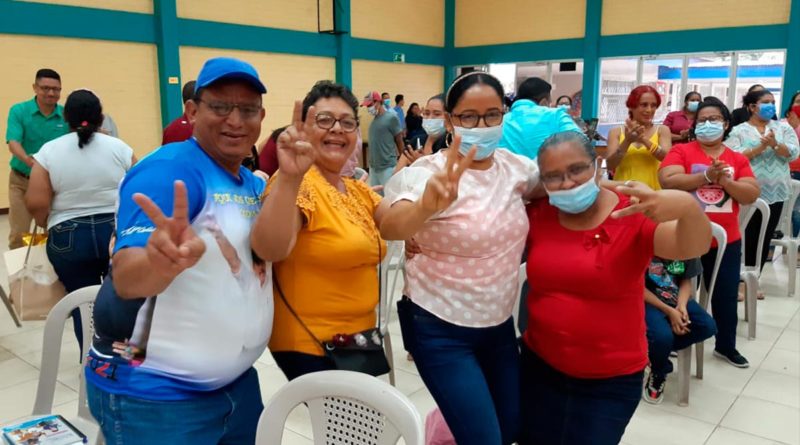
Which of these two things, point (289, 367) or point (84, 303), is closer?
point (289, 367)

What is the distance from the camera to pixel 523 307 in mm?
2697

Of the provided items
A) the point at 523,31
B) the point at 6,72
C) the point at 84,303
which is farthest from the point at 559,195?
the point at 523,31

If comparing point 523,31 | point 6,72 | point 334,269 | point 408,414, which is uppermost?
point 523,31

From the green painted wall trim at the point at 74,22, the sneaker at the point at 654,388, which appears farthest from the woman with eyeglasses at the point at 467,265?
the green painted wall trim at the point at 74,22

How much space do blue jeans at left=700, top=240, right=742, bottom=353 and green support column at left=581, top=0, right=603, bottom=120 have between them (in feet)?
32.4

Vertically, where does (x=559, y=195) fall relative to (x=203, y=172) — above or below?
below

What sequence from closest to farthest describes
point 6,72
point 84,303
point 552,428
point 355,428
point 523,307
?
point 355,428 < point 552,428 < point 84,303 < point 523,307 < point 6,72

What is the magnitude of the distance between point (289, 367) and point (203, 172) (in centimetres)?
71

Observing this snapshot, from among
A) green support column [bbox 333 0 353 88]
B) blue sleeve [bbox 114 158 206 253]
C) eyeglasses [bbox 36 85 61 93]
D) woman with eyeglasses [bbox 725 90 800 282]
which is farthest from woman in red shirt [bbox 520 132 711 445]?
green support column [bbox 333 0 353 88]

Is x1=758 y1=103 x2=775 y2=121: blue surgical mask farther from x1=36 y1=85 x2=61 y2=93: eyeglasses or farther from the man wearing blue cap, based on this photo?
x1=36 y1=85 x2=61 y2=93: eyeglasses

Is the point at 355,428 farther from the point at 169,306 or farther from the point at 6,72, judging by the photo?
the point at 6,72

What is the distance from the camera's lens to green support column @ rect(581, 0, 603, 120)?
12250 millimetres

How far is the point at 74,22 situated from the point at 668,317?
9163 millimetres

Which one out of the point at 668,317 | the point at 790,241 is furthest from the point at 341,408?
the point at 790,241
